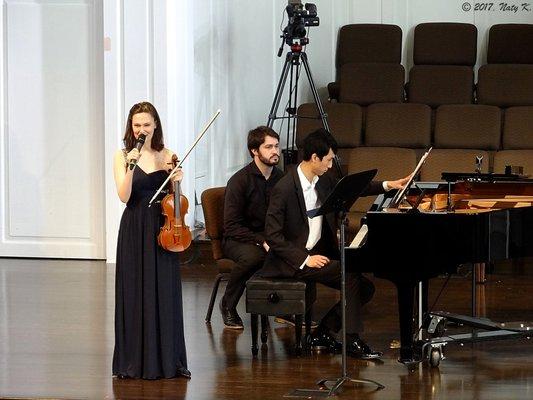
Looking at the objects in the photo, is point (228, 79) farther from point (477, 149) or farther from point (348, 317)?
point (348, 317)

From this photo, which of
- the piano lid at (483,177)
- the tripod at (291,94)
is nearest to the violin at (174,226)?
the piano lid at (483,177)

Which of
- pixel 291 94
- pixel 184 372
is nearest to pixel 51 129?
pixel 291 94

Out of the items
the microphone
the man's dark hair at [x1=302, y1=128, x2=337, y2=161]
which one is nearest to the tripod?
the man's dark hair at [x1=302, y1=128, x2=337, y2=161]

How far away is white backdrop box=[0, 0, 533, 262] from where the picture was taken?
8.54 metres

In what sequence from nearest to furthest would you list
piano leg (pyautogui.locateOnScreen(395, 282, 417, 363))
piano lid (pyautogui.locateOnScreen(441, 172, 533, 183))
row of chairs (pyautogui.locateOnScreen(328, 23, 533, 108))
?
piano leg (pyautogui.locateOnScreen(395, 282, 417, 363)) → piano lid (pyautogui.locateOnScreen(441, 172, 533, 183)) → row of chairs (pyautogui.locateOnScreen(328, 23, 533, 108))

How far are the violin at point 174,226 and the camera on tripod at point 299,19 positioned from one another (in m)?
3.92

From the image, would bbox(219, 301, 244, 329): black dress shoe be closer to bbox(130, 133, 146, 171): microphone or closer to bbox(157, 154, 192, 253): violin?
bbox(157, 154, 192, 253): violin

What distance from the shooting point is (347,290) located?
5785 mm

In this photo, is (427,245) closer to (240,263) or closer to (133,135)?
(240,263)

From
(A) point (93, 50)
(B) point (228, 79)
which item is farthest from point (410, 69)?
(A) point (93, 50)

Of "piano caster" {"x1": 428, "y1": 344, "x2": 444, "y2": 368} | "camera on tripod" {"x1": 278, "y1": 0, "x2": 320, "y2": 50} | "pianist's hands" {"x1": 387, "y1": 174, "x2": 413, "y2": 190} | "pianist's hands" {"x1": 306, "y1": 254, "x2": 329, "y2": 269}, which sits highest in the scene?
"camera on tripod" {"x1": 278, "y1": 0, "x2": 320, "y2": 50}

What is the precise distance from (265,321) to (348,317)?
515 mm

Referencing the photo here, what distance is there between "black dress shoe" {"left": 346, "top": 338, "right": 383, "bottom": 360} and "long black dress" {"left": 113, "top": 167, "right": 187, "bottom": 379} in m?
0.97

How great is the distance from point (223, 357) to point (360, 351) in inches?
27.6
